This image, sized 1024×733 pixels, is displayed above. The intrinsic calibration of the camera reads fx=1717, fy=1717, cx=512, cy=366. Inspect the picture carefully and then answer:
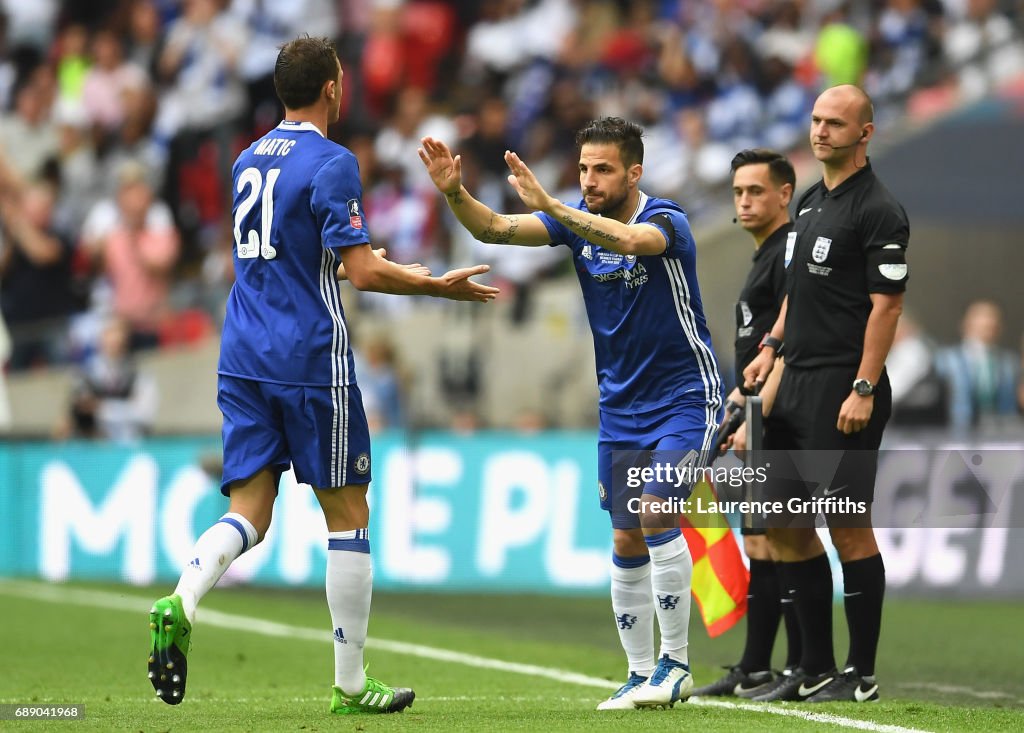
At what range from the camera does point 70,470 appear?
15.6 metres

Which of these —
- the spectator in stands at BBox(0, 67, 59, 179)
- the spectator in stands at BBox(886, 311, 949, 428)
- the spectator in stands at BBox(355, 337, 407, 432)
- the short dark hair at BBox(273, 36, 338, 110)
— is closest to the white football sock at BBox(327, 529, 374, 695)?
the short dark hair at BBox(273, 36, 338, 110)

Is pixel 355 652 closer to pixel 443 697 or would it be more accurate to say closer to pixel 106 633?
pixel 443 697

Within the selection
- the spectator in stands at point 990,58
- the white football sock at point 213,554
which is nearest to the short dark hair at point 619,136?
the white football sock at point 213,554

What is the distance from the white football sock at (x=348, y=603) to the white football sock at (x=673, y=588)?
3.91ft

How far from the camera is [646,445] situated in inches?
279

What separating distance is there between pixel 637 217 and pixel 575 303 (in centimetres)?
898

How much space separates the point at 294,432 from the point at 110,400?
33.3 feet

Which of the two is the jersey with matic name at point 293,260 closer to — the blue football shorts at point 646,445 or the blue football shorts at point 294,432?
the blue football shorts at point 294,432

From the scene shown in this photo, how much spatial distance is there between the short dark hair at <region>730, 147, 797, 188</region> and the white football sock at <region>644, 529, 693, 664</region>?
6.15 feet

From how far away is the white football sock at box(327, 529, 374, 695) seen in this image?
262 inches

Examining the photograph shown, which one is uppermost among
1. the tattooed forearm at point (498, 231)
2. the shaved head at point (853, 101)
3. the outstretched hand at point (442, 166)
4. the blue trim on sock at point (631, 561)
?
the shaved head at point (853, 101)

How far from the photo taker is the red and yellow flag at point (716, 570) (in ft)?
26.2

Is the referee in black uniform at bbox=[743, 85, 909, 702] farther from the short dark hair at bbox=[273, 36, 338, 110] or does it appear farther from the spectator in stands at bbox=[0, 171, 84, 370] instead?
the spectator in stands at bbox=[0, 171, 84, 370]

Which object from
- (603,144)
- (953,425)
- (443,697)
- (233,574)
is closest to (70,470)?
(233,574)
